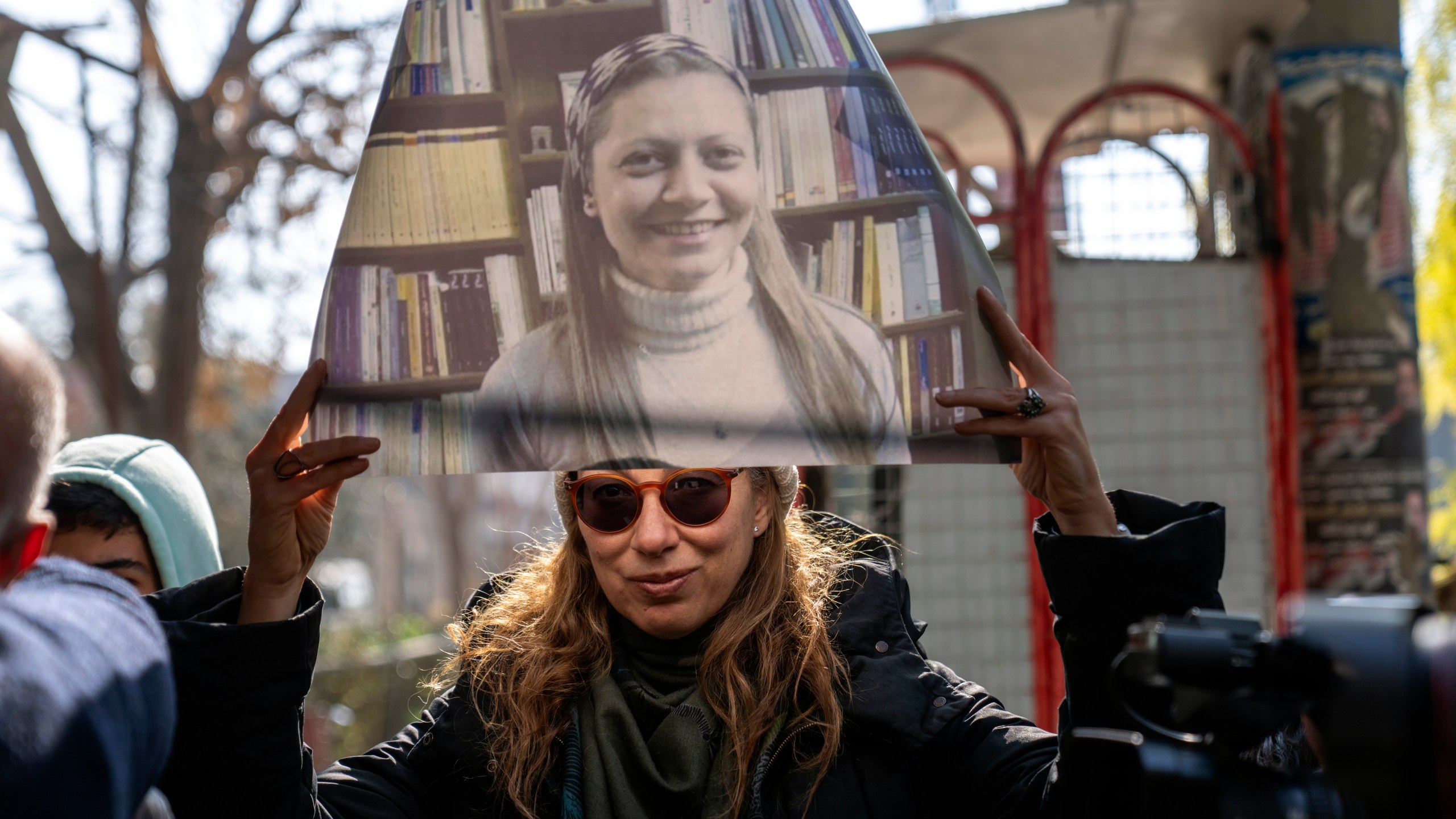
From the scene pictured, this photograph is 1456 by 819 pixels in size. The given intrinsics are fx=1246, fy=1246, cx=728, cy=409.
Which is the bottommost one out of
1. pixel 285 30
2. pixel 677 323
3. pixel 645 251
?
pixel 677 323

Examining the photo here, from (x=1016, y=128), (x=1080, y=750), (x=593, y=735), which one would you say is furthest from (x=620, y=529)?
(x=1016, y=128)

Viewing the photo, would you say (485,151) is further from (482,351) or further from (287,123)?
(287,123)

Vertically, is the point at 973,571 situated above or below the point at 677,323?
below

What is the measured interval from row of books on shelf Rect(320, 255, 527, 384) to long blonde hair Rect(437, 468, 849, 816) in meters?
0.72

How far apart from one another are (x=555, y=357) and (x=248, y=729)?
76 cm

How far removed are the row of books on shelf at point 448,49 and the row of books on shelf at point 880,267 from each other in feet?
2.02

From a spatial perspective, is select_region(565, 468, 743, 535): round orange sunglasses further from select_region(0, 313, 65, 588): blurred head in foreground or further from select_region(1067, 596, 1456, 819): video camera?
select_region(0, 313, 65, 588): blurred head in foreground

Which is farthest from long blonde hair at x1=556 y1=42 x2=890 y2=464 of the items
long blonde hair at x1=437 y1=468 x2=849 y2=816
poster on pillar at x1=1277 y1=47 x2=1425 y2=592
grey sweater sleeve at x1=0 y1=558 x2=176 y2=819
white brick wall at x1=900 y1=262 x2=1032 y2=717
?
poster on pillar at x1=1277 y1=47 x2=1425 y2=592

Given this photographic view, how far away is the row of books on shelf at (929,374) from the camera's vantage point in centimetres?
203

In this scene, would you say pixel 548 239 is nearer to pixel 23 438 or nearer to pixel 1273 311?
pixel 23 438

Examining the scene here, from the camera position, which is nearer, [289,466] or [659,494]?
[289,466]

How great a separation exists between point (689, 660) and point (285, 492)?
34.3 inches

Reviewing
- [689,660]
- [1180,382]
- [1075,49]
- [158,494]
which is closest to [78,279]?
[158,494]

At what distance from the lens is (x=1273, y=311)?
5125 millimetres
